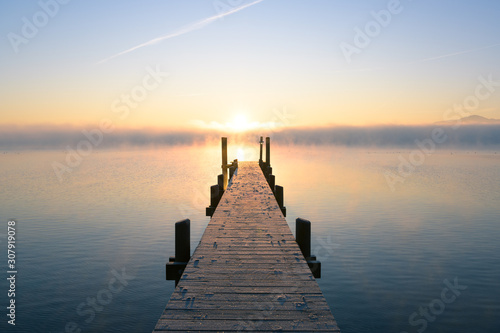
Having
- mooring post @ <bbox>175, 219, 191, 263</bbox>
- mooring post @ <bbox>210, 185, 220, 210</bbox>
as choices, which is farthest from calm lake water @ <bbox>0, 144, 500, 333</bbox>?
mooring post @ <bbox>175, 219, 191, 263</bbox>

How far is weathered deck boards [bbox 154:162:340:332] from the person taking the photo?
4359 mm

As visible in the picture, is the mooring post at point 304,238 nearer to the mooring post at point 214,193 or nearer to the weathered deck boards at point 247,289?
the weathered deck boards at point 247,289

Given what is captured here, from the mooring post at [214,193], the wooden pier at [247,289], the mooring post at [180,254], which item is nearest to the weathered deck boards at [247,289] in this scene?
the wooden pier at [247,289]

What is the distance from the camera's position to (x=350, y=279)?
12.8 meters

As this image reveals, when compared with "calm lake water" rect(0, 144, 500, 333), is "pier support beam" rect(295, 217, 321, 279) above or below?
above

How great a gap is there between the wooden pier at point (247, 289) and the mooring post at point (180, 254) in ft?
1.32

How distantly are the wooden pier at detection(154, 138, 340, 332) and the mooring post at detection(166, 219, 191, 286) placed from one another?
1.32 feet

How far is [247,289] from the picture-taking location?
5316mm

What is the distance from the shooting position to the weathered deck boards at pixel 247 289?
14.3 feet

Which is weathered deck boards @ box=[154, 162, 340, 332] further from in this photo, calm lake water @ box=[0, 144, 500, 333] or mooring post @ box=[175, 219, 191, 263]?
calm lake water @ box=[0, 144, 500, 333]

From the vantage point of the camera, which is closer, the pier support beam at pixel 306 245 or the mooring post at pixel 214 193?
the pier support beam at pixel 306 245

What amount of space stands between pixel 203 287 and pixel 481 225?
68.2 ft

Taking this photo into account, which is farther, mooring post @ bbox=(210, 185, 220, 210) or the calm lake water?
mooring post @ bbox=(210, 185, 220, 210)

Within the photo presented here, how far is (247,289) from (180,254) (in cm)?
267
